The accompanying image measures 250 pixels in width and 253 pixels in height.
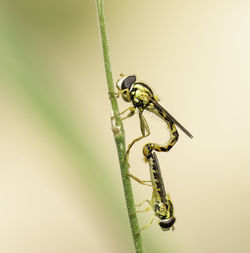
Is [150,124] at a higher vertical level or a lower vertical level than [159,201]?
higher

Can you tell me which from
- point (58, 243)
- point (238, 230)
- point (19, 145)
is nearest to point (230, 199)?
point (238, 230)

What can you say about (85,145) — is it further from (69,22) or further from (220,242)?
(69,22)

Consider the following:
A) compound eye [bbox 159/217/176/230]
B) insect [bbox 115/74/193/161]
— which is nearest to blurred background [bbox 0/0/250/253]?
compound eye [bbox 159/217/176/230]

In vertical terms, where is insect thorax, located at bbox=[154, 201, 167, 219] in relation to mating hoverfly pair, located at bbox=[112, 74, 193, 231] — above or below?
below

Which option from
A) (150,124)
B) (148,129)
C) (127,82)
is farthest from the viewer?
(150,124)

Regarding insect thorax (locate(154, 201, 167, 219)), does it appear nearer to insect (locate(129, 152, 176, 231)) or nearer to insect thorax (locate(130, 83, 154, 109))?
insect (locate(129, 152, 176, 231))

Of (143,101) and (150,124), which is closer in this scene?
(143,101)

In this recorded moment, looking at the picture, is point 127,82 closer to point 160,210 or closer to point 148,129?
point 148,129

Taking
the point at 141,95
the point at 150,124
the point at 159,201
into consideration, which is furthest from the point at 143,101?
the point at 150,124
